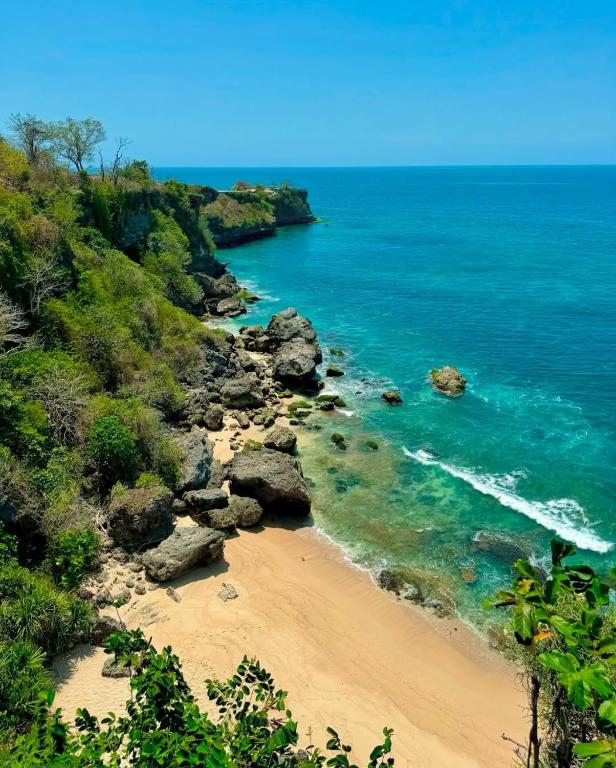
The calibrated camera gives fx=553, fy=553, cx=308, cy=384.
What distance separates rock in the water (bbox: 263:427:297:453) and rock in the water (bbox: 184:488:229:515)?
7082 millimetres

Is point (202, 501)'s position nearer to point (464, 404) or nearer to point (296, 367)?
point (296, 367)

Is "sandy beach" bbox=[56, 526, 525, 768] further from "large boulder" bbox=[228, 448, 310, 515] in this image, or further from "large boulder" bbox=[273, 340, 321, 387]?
"large boulder" bbox=[273, 340, 321, 387]

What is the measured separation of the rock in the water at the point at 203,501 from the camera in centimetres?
2842

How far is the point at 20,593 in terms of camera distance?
18.9 m

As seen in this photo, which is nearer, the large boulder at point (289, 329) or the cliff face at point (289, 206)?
the large boulder at point (289, 329)

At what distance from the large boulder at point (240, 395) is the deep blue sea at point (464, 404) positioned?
605 cm

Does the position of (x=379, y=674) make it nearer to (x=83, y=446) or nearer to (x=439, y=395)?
(x=83, y=446)

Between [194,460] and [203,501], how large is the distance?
313 centimetres

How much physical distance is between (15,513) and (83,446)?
250 inches

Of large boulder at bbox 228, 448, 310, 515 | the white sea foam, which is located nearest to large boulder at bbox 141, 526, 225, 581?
large boulder at bbox 228, 448, 310, 515

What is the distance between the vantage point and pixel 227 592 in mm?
23969

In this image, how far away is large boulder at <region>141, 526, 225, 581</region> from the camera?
2409 centimetres

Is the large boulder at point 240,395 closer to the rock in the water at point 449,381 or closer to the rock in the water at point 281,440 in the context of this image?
the rock in the water at point 281,440

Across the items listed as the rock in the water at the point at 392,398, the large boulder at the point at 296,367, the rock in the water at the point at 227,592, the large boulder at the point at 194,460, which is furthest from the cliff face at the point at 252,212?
the rock in the water at the point at 227,592
